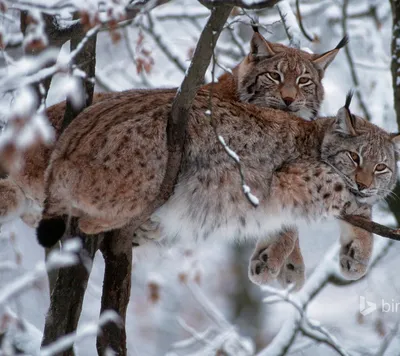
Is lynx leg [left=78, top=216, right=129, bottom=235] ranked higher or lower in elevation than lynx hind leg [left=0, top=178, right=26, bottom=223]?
higher

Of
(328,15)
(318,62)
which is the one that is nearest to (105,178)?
(318,62)

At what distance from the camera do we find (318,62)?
280 inches

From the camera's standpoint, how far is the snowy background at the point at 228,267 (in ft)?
27.9

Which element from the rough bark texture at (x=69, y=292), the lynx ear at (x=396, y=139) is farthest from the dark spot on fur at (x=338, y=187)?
the rough bark texture at (x=69, y=292)

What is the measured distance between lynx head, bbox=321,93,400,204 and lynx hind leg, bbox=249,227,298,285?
0.60 metres

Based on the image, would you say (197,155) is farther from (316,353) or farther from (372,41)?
(372,41)

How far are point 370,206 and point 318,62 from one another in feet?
5.60

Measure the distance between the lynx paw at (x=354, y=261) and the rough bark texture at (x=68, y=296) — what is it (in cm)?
172

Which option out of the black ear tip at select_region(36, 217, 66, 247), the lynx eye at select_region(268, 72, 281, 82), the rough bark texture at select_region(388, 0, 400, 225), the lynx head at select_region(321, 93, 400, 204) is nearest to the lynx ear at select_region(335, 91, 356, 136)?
the lynx head at select_region(321, 93, 400, 204)

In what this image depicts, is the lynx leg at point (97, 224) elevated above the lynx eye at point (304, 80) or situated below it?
below

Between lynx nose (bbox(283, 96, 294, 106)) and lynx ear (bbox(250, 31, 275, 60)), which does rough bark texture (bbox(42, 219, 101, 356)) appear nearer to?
lynx nose (bbox(283, 96, 294, 106))

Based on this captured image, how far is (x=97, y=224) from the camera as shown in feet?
16.9

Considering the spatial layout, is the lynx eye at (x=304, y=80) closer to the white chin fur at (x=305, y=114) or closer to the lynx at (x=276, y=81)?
the lynx at (x=276, y=81)

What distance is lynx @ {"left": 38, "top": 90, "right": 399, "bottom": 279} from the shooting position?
5.02 meters
